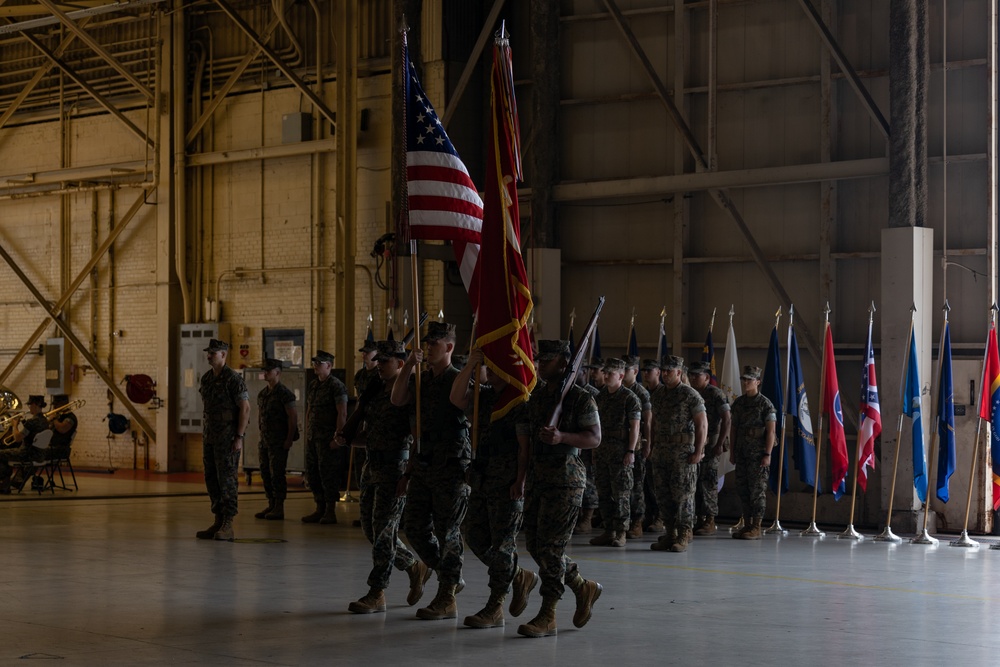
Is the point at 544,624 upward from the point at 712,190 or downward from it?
downward

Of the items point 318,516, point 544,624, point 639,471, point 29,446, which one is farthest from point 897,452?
point 29,446

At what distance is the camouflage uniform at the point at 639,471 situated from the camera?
43.6 ft

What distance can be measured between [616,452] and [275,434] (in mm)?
3894

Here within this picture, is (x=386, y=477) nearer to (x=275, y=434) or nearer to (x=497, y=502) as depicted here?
(x=497, y=502)

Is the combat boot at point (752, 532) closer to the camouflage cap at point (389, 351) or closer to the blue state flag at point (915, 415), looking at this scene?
the blue state flag at point (915, 415)

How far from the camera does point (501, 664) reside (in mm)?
6781

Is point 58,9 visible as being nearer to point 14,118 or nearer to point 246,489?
point 14,118

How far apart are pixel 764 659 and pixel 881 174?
28.3 ft

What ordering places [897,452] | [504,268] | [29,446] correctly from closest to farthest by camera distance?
[504,268] → [897,452] → [29,446]

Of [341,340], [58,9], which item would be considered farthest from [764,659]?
[58,9]

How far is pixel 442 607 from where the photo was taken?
813cm

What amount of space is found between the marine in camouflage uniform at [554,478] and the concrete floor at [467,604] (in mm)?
223

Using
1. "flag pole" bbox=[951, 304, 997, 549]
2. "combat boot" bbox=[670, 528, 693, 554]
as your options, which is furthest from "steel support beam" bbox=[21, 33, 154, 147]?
"flag pole" bbox=[951, 304, 997, 549]

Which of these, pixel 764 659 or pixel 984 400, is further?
pixel 984 400
